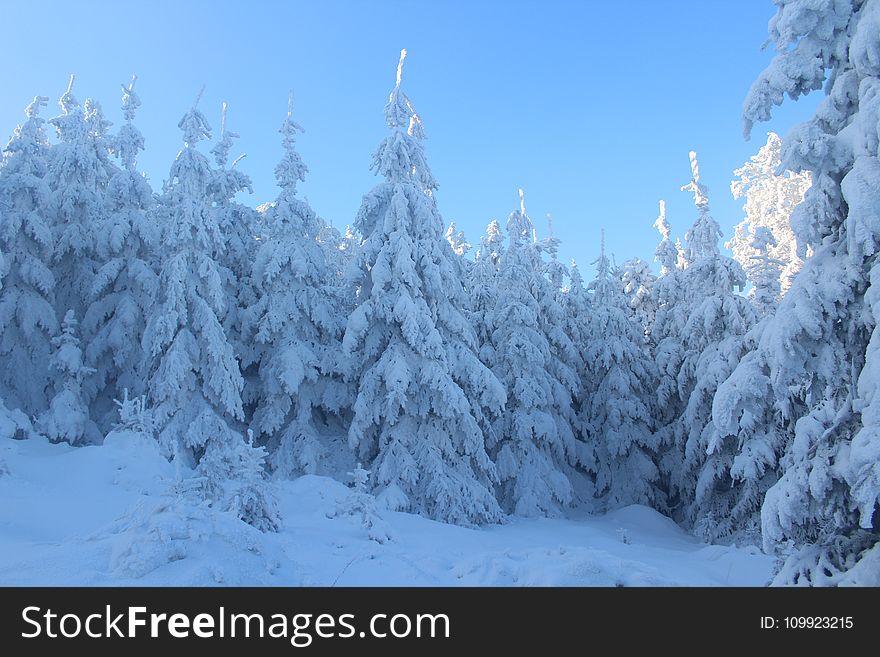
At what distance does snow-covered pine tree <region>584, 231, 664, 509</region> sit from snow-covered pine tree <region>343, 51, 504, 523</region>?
856cm

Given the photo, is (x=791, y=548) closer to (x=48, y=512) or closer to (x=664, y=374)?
(x=48, y=512)

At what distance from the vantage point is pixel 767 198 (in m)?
41.8

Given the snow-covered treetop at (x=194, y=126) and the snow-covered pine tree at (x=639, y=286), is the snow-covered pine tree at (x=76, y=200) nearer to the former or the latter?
the snow-covered treetop at (x=194, y=126)

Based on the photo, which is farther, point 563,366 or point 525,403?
point 563,366

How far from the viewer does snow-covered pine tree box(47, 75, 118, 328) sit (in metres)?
23.2

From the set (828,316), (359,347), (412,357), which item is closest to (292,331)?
(359,347)

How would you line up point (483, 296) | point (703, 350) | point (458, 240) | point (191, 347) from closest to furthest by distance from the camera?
point (191, 347) < point (703, 350) < point (483, 296) < point (458, 240)

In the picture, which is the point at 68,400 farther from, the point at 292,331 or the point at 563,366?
the point at 563,366

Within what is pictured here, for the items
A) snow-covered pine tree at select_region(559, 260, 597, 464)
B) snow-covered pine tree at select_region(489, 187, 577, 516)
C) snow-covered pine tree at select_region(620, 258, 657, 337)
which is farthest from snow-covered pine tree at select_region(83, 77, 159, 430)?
snow-covered pine tree at select_region(620, 258, 657, 337)

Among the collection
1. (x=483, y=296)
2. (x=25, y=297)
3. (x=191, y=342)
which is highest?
(x=483, y=296)

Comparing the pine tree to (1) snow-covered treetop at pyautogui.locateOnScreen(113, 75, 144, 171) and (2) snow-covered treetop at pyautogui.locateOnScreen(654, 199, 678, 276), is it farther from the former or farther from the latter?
(2) snow-covered treetop at pyautogui.locateOnScreen(654, 199, 678, 276)

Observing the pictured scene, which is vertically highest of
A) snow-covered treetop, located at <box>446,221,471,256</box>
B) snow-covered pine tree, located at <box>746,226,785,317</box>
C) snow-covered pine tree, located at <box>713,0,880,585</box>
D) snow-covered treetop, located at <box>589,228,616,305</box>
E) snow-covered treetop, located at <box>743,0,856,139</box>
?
snow-covered treetop, located at <box>446,221,471,256</box>

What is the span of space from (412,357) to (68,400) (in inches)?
474

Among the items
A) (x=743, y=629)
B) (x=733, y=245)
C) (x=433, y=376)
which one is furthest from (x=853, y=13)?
(x=733, y=245)
